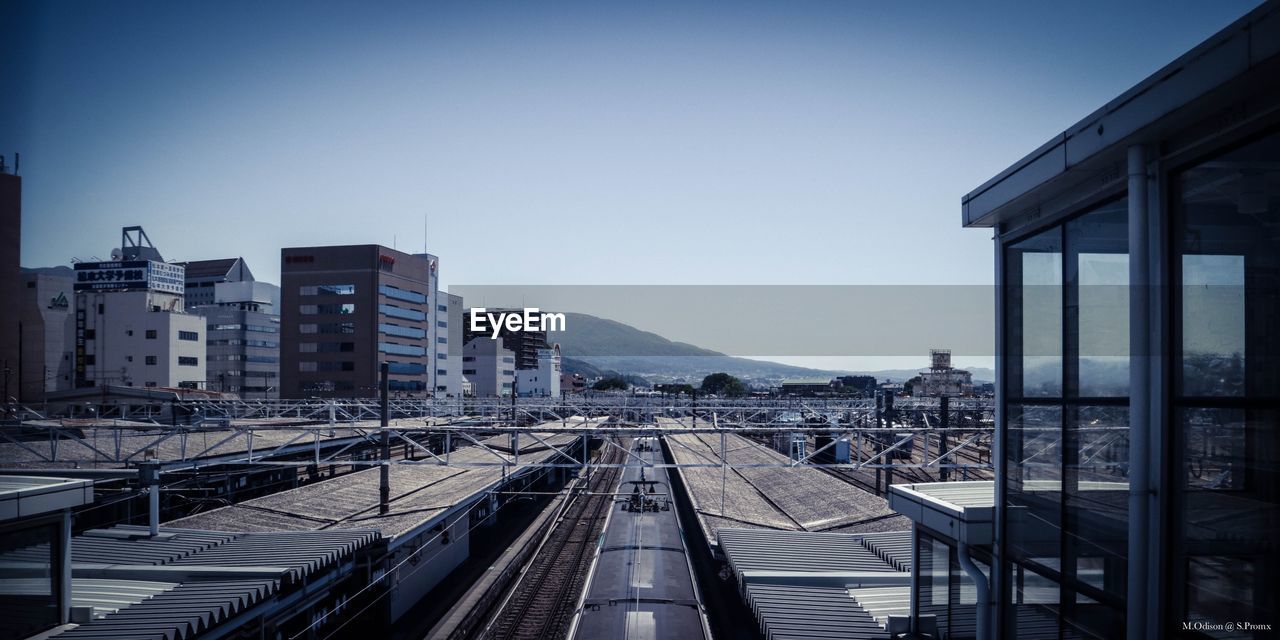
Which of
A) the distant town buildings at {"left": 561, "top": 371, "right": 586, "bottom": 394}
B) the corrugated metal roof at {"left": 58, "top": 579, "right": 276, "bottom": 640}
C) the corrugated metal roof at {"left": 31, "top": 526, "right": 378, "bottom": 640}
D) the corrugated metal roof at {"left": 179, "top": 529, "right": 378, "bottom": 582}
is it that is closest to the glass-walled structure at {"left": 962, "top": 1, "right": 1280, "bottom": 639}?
the corrugated metal roof at {"left": 58, "top": 579, "right": 276, "bottom": 640}

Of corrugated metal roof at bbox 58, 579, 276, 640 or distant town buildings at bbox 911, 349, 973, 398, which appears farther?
distant town buildings at bbox 911, 349, 973, 398

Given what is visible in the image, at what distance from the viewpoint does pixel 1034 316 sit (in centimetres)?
382

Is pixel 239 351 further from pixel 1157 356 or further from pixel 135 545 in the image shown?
pixel 1157 356

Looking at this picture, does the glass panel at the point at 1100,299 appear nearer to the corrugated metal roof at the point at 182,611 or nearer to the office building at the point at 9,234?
the office building at the point at 9,234

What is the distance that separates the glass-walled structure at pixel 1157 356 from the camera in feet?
7.98

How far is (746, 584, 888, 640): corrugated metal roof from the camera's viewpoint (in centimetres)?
625

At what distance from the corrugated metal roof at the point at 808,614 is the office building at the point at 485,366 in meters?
64.9

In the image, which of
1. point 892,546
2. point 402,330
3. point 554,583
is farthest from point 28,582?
point 402,330

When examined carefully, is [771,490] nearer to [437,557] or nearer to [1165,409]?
[437,557]

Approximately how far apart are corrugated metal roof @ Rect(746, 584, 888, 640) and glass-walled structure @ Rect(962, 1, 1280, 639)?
8.47ft

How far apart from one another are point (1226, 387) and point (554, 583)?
13868 millimetres

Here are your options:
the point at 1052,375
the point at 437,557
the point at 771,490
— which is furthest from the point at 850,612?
the point at 771,490

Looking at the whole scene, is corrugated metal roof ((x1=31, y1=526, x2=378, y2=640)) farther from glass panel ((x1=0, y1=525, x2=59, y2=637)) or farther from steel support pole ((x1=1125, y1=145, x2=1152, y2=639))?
steel support pole ((x1=1125, y1=145, x2=1152, y2=639))

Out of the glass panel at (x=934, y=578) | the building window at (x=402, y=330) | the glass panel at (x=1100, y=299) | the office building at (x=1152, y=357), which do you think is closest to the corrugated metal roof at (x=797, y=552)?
the glass panel at (x=934, y=578)
